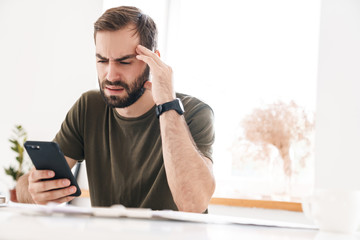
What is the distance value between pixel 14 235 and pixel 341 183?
1821 mm

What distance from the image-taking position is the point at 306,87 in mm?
2236

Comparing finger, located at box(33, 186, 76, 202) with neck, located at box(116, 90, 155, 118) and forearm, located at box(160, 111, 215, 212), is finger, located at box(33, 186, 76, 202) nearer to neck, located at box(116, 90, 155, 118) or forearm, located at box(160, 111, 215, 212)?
forearm, located at box(160, 111, 215, 212)

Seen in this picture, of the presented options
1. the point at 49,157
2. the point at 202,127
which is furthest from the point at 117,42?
the point at 49,157

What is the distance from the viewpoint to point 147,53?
4.59 feet

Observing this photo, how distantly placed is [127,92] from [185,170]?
0.46 metres

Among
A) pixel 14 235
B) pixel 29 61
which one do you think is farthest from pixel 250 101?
pixel 14 235

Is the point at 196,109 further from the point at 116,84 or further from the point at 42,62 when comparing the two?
the point at 42,62

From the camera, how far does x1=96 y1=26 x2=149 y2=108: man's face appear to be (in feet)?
4.67

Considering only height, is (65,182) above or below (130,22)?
below

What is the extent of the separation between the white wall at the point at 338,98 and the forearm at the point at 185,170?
3.12 ft

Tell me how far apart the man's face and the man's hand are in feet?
0.25

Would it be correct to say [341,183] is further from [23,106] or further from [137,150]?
[23,106]

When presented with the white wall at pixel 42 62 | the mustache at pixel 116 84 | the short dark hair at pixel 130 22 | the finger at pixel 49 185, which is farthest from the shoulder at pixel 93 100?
the white wall at pixel 42 62

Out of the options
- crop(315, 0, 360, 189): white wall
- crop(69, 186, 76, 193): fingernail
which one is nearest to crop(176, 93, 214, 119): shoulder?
crop(69, 186, 76, 193): fingernail
